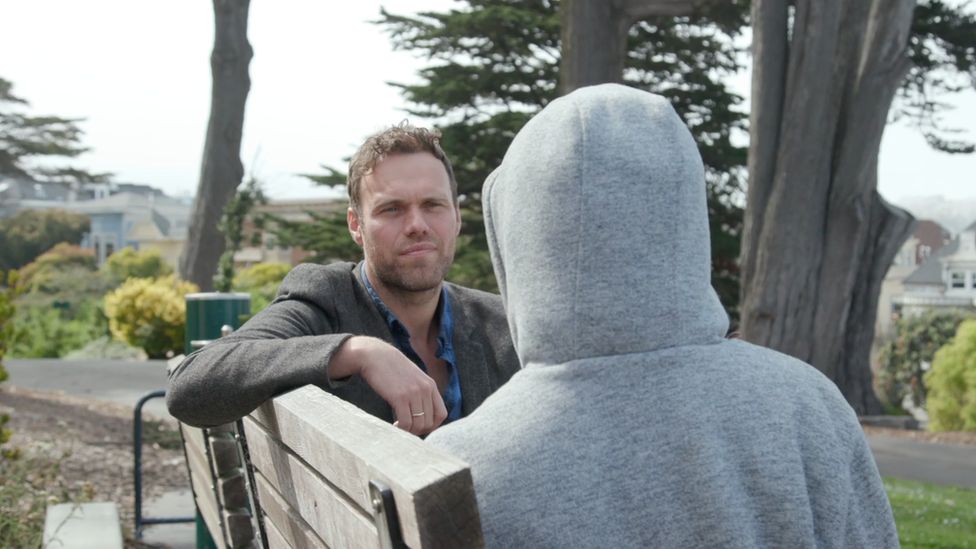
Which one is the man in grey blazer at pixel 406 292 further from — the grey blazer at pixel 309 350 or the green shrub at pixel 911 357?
the green shrub at pixel 911 357

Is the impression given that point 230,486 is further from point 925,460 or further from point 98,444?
point 925,460

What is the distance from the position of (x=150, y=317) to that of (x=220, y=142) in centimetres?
489

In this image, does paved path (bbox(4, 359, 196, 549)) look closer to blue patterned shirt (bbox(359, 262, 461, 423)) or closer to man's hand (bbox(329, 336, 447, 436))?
blue patterned shirt (bbox(359, 262, 461, 423))

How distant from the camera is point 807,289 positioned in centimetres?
1502

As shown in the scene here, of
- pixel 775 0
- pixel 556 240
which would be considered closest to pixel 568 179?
pixel 556 240

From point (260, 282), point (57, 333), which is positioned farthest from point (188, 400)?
point (260, 282)

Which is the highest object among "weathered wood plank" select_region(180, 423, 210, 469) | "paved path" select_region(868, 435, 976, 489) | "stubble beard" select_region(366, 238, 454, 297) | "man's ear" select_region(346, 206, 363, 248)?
"man's ear" select_region(346, 206, 363, 248)

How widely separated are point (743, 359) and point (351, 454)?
1.65 feet

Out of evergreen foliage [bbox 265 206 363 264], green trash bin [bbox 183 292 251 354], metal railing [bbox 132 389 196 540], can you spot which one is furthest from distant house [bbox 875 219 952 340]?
green trash bin [bbox 183 292 251 354]

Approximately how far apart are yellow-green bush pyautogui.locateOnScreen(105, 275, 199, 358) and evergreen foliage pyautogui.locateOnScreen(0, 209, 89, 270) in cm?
4294

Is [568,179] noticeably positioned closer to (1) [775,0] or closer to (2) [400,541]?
(2) [400,541]

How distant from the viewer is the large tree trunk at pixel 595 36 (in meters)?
15.0

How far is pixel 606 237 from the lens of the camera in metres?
1.58

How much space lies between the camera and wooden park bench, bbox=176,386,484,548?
1.29 m
